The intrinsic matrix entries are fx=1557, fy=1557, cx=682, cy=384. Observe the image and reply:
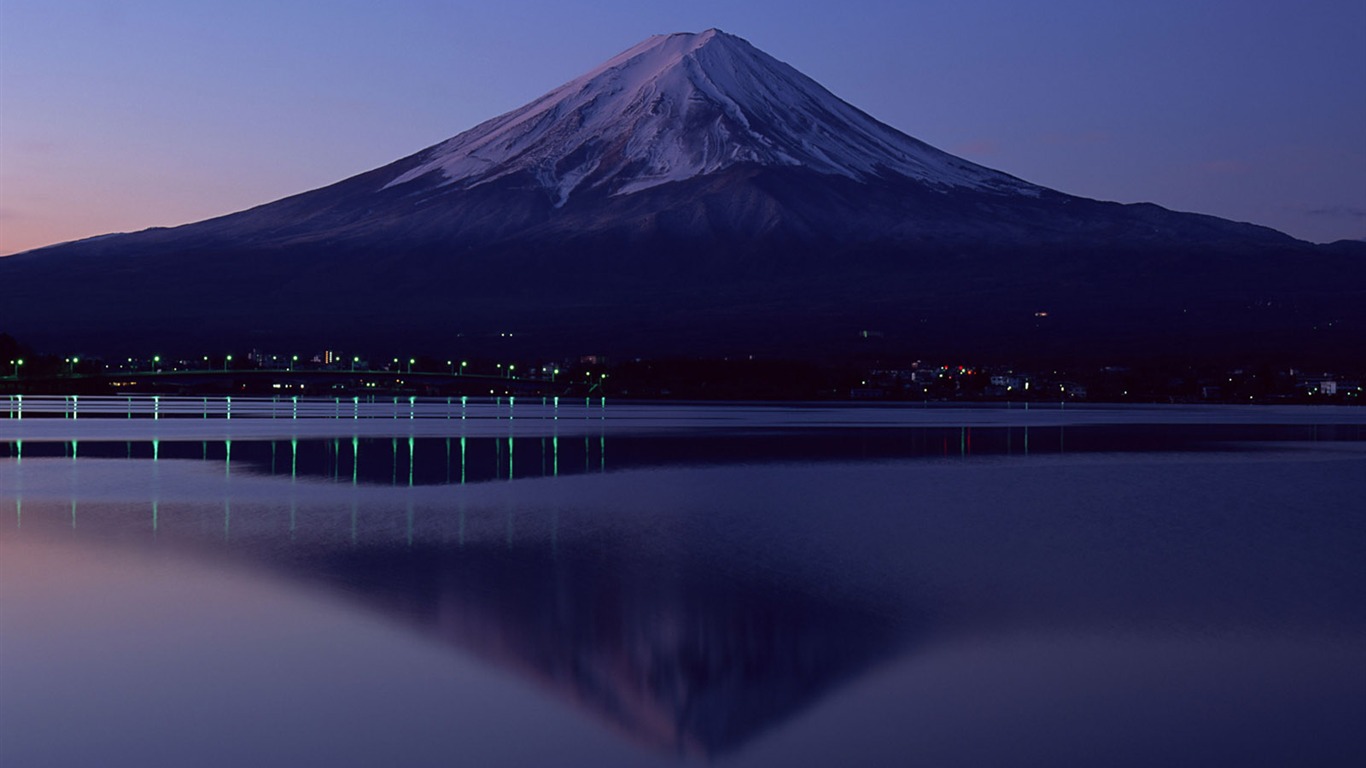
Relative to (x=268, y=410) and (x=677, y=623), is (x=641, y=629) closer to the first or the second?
(x=677, y=623)

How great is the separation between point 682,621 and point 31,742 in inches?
213

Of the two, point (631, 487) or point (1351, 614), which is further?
point (631, 487)

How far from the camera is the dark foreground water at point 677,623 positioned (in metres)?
9.08

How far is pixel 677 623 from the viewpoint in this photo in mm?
12625

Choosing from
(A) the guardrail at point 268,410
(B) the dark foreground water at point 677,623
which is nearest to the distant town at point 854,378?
(A) the guardrail at point 268,410

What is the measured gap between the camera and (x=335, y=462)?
3234 cm

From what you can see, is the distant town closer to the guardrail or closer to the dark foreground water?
the guardrail

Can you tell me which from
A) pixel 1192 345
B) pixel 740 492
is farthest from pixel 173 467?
pixel 1192 345

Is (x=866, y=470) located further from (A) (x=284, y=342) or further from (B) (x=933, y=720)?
(A) (x=284, y=342)

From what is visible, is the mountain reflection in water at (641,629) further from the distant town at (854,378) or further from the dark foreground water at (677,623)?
the distant town at (854,378)

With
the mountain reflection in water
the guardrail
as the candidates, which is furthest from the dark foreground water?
the guardrail

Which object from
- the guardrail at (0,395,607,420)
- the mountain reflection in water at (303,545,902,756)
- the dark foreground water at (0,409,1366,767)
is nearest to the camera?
the dark foreground water at (0,409,1366,767)

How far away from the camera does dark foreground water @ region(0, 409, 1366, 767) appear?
9.08 m

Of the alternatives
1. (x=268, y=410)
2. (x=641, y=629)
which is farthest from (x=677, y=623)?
(x=268, y=410)
